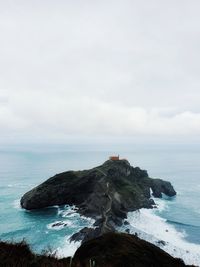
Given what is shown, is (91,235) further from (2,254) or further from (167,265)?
(2,254)

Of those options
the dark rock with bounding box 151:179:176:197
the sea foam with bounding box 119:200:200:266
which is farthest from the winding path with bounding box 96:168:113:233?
the dark rock with bounding box 151:179:176:197

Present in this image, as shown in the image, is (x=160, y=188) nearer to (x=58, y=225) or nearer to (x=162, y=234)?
(x=162, y=234)

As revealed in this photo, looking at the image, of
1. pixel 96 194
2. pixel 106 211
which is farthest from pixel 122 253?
pixel 96 194

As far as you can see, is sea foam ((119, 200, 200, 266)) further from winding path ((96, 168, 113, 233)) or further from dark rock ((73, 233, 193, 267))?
dark rock ((73, 233, 193, 267))

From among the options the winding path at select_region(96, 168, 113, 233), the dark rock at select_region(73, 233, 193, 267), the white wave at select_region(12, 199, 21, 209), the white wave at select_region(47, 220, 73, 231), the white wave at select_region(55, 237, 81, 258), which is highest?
the dark rock at select_region(73, 233, 193, 267)

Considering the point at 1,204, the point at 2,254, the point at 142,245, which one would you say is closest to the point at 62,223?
the point at 1,204

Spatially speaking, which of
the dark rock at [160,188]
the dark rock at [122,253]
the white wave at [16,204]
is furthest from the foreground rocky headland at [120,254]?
the dark rock at [160,188]
